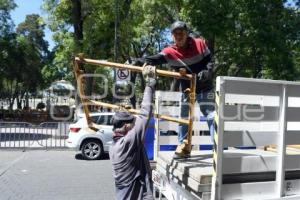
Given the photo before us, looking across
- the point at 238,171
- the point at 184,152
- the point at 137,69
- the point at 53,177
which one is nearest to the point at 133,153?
the point at 184,152

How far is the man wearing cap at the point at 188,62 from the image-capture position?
15.9ft

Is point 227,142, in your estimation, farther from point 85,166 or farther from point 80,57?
point 85,166

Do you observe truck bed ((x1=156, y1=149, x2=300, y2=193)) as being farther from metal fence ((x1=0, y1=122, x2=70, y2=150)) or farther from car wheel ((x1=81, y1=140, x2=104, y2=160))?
metal fence ((x1=0, y1=122, x2=70, y2=150))

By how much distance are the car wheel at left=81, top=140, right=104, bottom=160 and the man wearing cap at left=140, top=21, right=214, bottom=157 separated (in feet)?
33.7

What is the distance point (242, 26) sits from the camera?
2078 cm

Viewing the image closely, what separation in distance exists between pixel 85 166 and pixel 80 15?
12702 millimetres

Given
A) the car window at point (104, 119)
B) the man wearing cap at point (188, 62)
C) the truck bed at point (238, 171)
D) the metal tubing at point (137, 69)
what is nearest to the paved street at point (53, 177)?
the car window at point (104, 119)

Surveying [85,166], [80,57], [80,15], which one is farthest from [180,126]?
[80,15]

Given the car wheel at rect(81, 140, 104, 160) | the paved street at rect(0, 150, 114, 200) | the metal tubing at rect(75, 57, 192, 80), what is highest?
the metal tubing at rect(75, 57, 192, 80)

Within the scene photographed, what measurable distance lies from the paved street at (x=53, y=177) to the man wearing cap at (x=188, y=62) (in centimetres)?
441

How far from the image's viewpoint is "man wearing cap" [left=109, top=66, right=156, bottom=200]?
430 cm

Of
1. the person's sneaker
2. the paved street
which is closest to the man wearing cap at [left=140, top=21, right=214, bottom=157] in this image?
the person's sneaker

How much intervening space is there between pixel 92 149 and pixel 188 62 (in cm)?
1073

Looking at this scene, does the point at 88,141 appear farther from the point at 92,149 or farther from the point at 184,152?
the point at 184,152
